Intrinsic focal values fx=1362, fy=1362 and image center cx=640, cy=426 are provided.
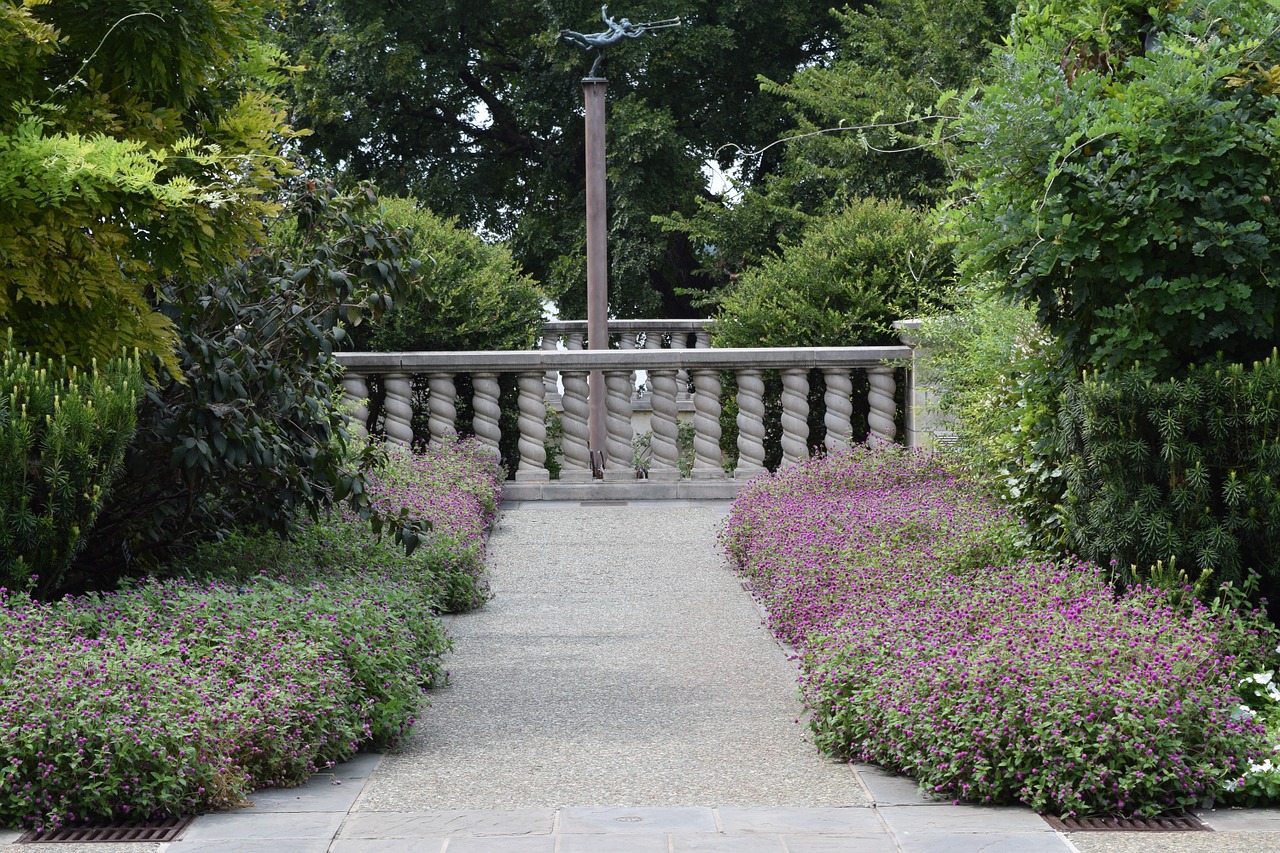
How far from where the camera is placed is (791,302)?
1288cm

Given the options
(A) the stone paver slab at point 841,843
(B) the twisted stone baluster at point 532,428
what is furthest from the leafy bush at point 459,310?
(A) the stone paver slab at point 841,843

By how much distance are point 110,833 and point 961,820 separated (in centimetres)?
261

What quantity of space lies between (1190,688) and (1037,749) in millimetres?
700

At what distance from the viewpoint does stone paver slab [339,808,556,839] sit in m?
4.13

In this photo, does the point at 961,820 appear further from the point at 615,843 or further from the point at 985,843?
the point at 615,843

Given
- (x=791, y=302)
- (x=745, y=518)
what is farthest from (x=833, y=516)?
(x=791, y=302)

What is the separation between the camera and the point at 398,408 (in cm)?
1177

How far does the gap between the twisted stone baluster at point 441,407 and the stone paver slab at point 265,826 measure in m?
7.59

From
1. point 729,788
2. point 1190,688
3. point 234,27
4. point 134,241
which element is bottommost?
point 729,788

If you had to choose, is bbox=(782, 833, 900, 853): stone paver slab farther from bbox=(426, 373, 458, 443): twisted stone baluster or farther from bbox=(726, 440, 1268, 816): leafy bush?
bbox=(426, 373, 458, 443): twisted stone baluster

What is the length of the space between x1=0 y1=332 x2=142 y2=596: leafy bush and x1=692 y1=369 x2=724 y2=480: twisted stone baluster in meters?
6.43

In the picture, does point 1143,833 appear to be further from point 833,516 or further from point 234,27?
point 234,27

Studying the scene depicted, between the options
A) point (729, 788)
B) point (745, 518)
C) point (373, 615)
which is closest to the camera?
point (729, 788)

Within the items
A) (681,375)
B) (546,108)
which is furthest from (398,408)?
(546,108)
